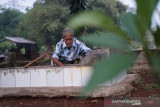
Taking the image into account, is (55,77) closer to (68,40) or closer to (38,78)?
(38,78)

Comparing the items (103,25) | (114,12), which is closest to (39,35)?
(114,12)

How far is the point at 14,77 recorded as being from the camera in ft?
9.96

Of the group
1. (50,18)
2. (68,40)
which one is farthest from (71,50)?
(50,18)

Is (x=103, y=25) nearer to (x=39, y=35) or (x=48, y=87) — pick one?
(x=48, y=87)

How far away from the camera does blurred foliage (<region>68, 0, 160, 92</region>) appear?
37 centimetres

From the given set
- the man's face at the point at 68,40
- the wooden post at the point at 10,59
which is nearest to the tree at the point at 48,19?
the wooden post at the point at 10,59

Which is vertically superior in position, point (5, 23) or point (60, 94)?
point (5, 23)

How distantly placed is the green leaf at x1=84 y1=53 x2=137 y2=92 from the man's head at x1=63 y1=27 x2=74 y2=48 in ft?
9.48

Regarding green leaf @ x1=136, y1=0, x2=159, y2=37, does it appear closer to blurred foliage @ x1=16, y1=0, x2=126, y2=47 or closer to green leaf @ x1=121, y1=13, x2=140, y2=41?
green leaf @ x1=121, y1=13, x2=140, y2=41

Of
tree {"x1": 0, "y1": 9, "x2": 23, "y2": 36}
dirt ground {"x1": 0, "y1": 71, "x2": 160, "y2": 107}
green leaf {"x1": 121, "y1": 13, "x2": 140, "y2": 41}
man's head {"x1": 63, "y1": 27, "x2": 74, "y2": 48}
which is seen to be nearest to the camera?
green leaf {"x1": 121, "y1": 13, "x2": 140, "y2": 41}

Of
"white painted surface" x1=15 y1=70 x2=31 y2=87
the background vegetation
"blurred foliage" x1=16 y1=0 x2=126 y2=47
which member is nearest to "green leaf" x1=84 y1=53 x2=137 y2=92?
"white painted surface" x1=15 y1=70 x2=31 y2=87

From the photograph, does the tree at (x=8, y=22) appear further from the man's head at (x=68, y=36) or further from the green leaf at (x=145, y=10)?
the green leaf at (x=145, y=10)

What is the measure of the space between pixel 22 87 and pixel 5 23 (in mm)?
29023

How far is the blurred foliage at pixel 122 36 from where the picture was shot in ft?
1.22
